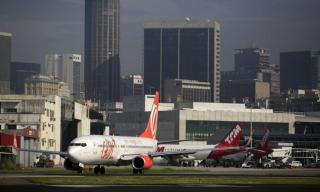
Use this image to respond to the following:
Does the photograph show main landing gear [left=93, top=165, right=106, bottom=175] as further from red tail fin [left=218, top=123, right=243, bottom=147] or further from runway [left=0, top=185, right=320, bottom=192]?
red tail fin [left=218, top=123, right=243, bottom=147]

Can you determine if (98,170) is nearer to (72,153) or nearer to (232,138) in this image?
(72,153)

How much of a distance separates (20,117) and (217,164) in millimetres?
45581

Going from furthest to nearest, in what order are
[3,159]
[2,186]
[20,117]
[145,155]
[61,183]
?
[20,117] < [3,159] < [145,155] < [61,183] < [2,186]

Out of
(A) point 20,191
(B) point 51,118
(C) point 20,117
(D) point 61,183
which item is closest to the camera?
(A) point 20,191

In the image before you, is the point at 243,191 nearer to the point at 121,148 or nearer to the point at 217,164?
the point at 121,148

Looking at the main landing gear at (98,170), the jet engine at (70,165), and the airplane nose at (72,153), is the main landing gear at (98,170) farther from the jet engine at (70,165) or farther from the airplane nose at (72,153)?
the airplane nose at (72,153)

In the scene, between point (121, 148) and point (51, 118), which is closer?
point (121, 148)

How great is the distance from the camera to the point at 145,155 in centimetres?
11600

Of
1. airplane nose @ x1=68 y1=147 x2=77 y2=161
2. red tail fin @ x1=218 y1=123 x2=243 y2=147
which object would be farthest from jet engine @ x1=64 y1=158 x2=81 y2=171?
red tail fin @ x1=218 y1=123 x2=243 y2=147

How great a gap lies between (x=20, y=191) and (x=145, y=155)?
50.3 m

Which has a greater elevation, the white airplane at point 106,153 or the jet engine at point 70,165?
the white airplane at point 106,153

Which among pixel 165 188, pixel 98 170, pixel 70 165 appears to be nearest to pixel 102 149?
pixel 98 170

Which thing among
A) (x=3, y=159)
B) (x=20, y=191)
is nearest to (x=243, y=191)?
(x=20, y=191)

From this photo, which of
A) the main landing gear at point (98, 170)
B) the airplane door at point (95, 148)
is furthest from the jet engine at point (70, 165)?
the airplane door at point (95, 148)
